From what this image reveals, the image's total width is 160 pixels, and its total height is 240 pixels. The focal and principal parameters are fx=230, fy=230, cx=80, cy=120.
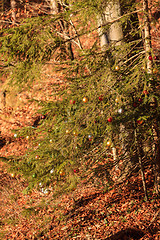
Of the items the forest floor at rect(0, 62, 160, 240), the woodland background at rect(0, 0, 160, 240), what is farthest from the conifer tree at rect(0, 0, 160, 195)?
the forest floor at rect(0, 62, 160, 240)

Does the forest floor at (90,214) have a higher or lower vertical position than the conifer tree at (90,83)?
lower

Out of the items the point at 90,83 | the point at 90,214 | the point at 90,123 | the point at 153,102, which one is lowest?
the point at 90,214

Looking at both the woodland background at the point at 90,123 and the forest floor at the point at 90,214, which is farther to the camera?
the forest floor at the point at 90,214

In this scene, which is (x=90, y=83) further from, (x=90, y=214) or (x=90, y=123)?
(x=90, y=214)

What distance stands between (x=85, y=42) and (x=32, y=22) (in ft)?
24.5

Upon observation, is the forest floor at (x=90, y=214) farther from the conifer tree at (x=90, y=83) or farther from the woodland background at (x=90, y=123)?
the conifer tree at (x=90, y=83)

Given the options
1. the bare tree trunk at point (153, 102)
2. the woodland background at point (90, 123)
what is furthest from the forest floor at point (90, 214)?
the bare tree trunk at point (153, 102)

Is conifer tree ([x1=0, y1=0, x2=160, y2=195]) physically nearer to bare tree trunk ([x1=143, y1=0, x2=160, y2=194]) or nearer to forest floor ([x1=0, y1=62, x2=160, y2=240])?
bare tree trunk ([x1=143, y1=0, x2=160, y2=194])

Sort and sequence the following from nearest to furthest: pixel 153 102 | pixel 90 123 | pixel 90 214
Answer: pixel 153 102
pixel 90 123
pixel 90 214

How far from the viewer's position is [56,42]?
3.28m

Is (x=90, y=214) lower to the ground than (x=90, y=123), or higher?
lower

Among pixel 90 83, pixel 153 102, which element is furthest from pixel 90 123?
pixel 153 102

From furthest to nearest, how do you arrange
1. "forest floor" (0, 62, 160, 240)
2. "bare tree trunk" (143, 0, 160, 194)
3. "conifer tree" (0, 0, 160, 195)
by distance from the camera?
"forest floor" (0, 62, 160, 240) → "bare tree trunk" (143, 0, 160, 194) → "conifer tree" (0, 0, 160, 195)

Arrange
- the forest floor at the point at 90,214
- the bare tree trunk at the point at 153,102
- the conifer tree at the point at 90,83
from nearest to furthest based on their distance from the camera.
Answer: the conifer tree at the point at 90,83 → the bare tree trunk at the point at 153,102 → the forest floor at the point at 90,214
